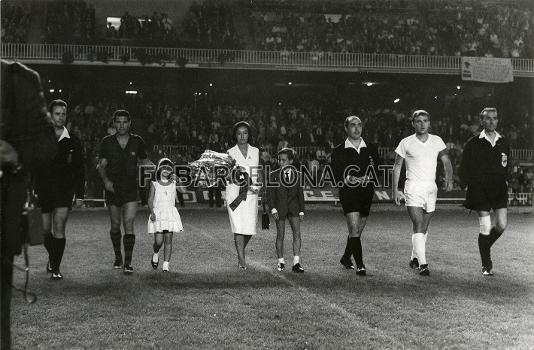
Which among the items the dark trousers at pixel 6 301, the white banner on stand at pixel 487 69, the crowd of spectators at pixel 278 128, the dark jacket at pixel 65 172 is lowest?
the dark trousers at pixel 6 301

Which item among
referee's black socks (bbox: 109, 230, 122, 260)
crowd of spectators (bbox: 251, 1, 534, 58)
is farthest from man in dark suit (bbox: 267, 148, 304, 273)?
crowd of spectators (bbox: 251, 1, 534, 58)

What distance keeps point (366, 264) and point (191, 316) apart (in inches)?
150

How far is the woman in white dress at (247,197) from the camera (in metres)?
8.04

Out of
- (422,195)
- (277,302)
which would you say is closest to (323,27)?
(422,195)

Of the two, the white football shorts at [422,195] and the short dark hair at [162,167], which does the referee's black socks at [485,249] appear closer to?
the white football shorts at [422,195]

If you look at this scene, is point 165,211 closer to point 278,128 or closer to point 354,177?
point 354,177

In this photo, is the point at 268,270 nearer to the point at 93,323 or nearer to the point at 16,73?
the point at 93,323

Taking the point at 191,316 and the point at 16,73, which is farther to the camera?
the point at 191,316

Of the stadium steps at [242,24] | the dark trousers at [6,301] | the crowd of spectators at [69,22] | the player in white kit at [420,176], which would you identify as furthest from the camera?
the stadium steps at [242,24]

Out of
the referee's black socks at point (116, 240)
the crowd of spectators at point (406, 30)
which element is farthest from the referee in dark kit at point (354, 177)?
the crowd of spectators at point (406, 30)

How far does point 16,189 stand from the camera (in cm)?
335

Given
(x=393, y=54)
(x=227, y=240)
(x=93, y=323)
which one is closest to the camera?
(x=93, y=323)

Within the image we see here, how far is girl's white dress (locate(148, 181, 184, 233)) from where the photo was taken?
26.7 ft

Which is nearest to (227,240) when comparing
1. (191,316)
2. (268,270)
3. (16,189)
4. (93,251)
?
(93,251)
